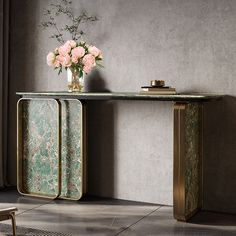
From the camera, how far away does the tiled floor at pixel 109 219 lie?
11.0 feet

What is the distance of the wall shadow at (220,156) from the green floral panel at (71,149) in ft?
3.48

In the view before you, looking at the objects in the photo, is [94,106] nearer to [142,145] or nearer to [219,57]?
[142,145]

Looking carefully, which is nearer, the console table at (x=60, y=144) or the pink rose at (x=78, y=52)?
the console table at (x=60, y=144)

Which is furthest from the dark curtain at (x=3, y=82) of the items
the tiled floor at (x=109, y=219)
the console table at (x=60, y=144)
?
the tiled floor at (x=109, y=219)

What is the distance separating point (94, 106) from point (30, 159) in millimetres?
752

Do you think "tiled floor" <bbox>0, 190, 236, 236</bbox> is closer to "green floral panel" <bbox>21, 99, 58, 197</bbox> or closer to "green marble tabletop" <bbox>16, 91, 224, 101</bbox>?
"green floral panel" <bbox>21, 99, 58, 197</bbox>

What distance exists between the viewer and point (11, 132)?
4.88m

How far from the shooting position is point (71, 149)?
4184 mm

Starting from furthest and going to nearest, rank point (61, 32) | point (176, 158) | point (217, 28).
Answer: point (61, 32)
point (217, 28)
point (176, 158)

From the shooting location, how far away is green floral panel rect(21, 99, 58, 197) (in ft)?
13.9

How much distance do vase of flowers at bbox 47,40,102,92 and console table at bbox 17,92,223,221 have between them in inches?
7.5

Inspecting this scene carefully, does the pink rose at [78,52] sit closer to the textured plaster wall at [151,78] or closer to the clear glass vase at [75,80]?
the clear glass vase at [75,80]

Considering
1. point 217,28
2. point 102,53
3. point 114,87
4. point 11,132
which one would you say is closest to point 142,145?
point 114,87

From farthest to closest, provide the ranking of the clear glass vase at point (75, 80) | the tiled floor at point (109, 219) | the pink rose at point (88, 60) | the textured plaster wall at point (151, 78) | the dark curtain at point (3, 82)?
the dark curtain at point (3, 82), the clear glass vase at point (75, 80), the pink rose at point (88, 60), the textured plaster wall at point (151, 78), the tiled floor at point (109, 219)
